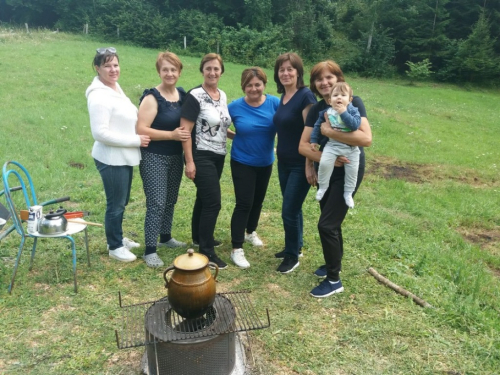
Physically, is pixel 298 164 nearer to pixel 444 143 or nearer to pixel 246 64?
pixel 444 143

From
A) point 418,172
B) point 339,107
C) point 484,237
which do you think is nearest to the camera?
point 339,107

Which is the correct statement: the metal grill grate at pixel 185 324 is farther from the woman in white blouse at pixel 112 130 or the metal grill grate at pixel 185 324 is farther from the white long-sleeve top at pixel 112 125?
the white long-sleeve top at pixel 112 125

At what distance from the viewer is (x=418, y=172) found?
8.43 m

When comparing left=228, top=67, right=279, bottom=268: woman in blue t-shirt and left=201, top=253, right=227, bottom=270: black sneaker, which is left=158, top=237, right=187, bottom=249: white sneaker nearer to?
left=201, top=253, right=227, bottom=270: black sneaker

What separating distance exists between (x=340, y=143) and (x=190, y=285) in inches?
64.9

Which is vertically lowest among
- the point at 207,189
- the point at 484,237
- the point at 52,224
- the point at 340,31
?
the point at 484,237

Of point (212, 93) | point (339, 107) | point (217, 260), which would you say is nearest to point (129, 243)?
point (217, 260)

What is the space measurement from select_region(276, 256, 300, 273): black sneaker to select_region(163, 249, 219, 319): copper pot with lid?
1645 mm

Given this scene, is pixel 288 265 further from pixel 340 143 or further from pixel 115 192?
pixel 115 192

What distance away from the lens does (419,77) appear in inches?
1010

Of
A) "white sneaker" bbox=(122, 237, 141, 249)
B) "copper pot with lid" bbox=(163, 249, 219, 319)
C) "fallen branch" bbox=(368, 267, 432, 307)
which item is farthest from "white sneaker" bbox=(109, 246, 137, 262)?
"fallen branch" bbox=(368, 267, 432, 307)

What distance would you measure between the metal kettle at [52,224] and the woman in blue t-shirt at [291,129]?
6.39 ft

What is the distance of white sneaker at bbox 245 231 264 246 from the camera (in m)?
4.72

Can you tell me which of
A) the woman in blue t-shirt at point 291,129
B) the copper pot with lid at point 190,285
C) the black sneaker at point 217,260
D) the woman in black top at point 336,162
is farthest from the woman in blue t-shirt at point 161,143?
the copper pot with lid at point 190,285
